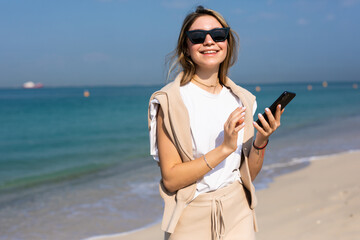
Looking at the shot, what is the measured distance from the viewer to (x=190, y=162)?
1.98m

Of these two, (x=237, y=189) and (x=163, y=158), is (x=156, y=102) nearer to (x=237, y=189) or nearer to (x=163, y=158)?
(x=163, y=158)

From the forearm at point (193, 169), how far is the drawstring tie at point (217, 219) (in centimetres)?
20

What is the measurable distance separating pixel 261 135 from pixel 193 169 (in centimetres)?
45

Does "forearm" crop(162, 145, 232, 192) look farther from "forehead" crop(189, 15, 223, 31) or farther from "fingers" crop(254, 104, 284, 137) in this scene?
"forehead" crop(189, 15, 223, 31)

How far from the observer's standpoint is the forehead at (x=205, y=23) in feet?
7.14

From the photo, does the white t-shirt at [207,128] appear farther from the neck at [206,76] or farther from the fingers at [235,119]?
the fingers at [235,119]

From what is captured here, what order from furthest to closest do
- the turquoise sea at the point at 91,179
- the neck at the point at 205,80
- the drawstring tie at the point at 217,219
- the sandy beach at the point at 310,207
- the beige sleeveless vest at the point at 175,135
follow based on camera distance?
the turquoise sea at the point at 91,179, the sandy beach at the point at 310,207, the neck at the point at 205,80, the drawstring tie at the point at 217,219, the beige sleeveless vest at the point at 175,135

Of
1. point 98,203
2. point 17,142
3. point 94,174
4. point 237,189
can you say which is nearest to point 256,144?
point 237,189

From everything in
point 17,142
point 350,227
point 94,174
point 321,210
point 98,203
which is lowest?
point 17,142

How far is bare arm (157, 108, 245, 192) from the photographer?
1.89 meters

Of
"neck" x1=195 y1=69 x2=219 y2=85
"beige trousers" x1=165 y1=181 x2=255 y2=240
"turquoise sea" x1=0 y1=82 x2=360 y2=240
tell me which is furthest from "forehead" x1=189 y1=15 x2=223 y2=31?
"turquoise sea" x1=0 y1=82 x2=360 y2=240

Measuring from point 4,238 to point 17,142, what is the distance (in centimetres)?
1319

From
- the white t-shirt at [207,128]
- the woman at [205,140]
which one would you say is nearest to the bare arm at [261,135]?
the woman at [205,140]

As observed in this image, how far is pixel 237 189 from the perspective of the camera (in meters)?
2.21
